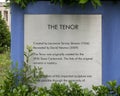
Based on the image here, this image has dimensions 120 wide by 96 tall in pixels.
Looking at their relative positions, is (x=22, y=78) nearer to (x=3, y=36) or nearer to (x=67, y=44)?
(x=67, y=44)

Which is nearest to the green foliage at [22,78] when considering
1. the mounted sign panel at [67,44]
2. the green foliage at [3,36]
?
the mounted sign panel at [67,44]

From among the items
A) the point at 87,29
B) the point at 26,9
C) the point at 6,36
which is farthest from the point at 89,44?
the point at 6,36

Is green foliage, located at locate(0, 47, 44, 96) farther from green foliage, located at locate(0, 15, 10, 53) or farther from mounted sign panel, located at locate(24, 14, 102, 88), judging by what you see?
green foliage, located at locate(0, 15, 10, 53)

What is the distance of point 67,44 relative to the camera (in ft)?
14.3

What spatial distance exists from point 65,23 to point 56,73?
51 centimetres

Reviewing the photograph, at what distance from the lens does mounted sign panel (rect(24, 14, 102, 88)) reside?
14.3ft

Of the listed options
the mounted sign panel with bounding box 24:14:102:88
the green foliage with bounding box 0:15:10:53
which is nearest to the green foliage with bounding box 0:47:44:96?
the mounted sign panel with bounding box 24:14:102:88

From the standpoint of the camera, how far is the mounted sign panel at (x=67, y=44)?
435cm

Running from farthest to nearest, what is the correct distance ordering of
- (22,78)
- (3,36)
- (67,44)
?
A: 1. (3,36)
2. (67,44)
3. (22,78)

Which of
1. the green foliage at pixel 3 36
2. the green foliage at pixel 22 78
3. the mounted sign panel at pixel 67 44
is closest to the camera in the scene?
the green foliage at pixel 22 78

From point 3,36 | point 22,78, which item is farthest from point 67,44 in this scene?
point 3,36

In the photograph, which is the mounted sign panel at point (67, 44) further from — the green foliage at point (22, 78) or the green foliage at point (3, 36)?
the green foliage at point (3, 36)

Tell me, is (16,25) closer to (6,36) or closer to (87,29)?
(87,29)

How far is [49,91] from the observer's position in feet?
13.6
